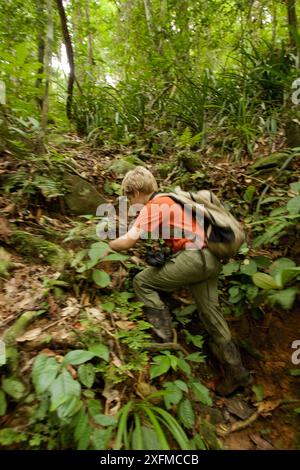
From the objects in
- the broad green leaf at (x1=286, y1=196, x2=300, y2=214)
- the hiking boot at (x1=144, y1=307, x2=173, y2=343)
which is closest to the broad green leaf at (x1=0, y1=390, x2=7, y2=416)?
the hiking boot at (x1=144, y1=307, x2=173, y2=343)

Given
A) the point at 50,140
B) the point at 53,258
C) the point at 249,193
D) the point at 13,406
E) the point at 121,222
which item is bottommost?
the point at 13,406

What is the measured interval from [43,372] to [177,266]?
1197 mm

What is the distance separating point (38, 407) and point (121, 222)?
2.01 metres

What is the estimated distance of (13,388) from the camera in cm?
184

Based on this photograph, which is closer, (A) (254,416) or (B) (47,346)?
(B) (47,346)

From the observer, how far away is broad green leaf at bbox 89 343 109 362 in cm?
208

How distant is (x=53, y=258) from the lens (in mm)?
2861

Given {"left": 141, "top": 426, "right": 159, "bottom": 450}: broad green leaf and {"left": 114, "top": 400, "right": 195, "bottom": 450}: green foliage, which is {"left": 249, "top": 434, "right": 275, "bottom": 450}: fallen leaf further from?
{"left": 141, "top": 426, "right": 159, "bottom": 450}: broad green leaf

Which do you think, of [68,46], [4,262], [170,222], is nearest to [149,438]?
[170,222]

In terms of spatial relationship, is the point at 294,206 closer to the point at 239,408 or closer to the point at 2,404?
the point at 239,408

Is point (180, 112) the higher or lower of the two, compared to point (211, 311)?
higher

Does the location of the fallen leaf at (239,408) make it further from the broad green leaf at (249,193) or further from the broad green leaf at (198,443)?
the broad green leaf at (249,193)
